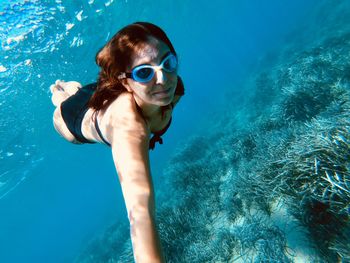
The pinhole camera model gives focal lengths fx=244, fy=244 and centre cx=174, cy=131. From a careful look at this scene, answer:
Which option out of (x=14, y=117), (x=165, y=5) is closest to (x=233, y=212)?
(x=14, y=117)

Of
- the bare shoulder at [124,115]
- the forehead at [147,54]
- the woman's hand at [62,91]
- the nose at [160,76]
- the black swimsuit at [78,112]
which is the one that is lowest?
the bare shoulder at [124,115]

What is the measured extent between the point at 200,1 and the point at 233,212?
43.8 metres

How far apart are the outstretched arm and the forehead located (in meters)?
0.60

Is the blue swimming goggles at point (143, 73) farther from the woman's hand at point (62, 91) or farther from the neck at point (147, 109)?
the woman's hand at point (62, 91)

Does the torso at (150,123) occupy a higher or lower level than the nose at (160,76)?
higher

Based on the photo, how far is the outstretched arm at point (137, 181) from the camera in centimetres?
154

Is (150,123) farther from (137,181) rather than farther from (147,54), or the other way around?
(137,181)

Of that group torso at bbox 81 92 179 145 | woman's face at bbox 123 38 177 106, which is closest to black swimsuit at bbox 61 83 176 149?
torso at bbox 81 92 179 145

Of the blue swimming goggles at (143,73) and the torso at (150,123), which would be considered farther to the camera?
the torso at (150,123)

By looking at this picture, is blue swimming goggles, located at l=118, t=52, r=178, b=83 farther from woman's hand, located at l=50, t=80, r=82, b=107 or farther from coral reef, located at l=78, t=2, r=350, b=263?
woman's hand, located at l=50, t=80, r=82, b=107

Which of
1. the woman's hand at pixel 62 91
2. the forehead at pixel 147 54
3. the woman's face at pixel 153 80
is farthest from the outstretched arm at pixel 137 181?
the woman's hand at pixel 62 91


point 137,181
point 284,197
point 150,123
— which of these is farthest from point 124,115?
point 284,197

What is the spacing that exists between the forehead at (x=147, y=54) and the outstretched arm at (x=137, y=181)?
60 cm

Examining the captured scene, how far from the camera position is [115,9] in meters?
20.9
